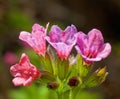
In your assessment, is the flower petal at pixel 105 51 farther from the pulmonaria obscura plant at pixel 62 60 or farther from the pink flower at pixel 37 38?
the pink flower at pixel 37 38

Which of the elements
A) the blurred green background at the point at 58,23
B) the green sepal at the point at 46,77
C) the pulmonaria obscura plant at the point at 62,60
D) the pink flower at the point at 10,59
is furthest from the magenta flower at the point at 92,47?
the pink flower at the point at 10,59

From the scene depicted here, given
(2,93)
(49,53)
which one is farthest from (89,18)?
(49,53)

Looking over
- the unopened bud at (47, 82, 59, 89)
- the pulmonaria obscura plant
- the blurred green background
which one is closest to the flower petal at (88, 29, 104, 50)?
the pulmonaria obscura plant

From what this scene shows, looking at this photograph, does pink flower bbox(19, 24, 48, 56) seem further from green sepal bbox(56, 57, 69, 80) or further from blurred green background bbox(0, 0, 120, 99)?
blurred green background bbox(0, 0, 120, 99)

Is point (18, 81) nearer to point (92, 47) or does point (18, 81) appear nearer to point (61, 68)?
point (61, 68)

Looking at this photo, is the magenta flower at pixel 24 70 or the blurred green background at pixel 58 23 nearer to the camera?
the magenta flower at pixel 24 70

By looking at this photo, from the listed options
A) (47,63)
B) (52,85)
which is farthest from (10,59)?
(52,85)
